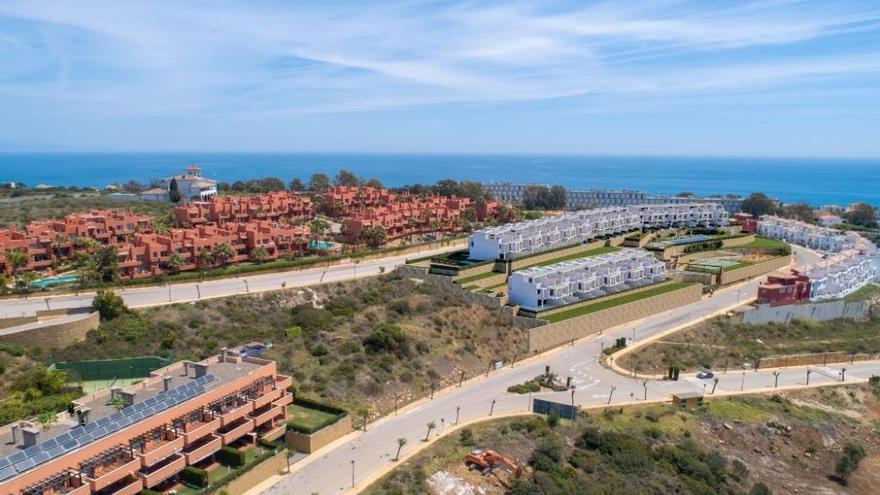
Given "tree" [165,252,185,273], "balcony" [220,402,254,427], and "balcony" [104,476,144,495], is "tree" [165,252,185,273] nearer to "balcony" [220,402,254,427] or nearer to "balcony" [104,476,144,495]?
"balcony" [220,402,254,427]

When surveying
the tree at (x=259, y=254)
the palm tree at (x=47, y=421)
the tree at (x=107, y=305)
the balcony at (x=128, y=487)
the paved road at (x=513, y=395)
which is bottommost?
the paved road at (x=513, y=395)

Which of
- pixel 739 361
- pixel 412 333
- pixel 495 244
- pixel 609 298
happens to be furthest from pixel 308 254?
pixel 739 361

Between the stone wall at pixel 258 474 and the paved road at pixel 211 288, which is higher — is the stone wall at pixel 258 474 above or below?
below

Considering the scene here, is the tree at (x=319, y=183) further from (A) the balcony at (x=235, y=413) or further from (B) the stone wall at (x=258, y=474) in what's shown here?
(B) the stone wall at (x=258, y=474)

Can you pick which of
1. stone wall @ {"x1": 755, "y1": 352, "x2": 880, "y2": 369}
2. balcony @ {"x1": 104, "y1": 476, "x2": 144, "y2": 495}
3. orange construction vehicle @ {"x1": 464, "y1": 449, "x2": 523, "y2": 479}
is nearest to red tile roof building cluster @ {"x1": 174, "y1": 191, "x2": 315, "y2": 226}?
balcony @ {"x1": 104, "y1": 476, "x2": 144, "y2": 495}

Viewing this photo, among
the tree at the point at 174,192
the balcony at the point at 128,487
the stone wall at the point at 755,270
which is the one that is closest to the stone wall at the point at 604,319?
the stone wall at the point at 755,270

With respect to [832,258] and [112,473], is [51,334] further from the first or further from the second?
[832,258]

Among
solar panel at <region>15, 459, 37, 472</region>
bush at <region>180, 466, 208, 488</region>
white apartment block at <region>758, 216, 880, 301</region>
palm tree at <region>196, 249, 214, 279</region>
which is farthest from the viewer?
white apartment block at <region>758, 216, 880, 301</region>
